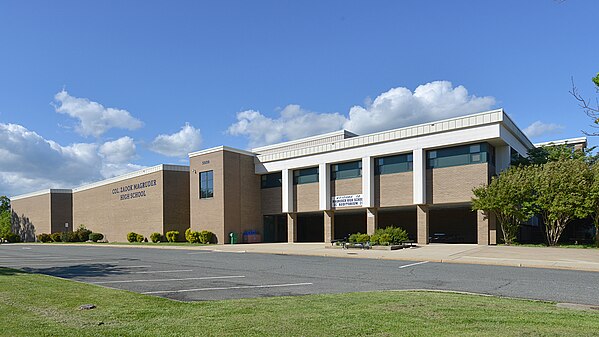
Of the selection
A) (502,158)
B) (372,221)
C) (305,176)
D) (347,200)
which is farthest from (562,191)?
(305,176)

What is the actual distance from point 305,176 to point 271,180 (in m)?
3.67

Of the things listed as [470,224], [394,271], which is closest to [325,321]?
[394,271]

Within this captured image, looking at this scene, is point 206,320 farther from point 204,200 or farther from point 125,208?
→ point 125,208

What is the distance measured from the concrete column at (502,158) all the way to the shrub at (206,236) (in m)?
22.1

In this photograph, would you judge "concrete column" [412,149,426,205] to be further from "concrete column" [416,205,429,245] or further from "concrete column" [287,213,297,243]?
"concrete column" [287,213,297,243]

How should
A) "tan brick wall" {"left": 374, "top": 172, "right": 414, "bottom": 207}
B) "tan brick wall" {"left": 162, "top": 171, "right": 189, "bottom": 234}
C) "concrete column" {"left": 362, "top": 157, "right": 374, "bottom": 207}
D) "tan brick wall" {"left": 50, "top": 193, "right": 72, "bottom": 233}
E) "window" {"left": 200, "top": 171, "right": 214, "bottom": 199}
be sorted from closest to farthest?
"tan brick wall" {"left": 374, "top": 172, "right": 414, "bottom": 207}, "concrete column" {"left": 362, "top": 157, "right": 374, "bottom": 207}, "window" {"left": 200, "top": 171, "right": 214, "bottom": 199}, "tan brick wall" {"left": 162, "top": 171, "right": 189, "bottom": 234}, "tan brick wall" {"left": 50, "top": 193, "right": 72, "bottom": 233}

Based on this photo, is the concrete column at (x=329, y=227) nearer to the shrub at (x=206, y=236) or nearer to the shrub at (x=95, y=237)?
the shrub at (x=206, y=236)

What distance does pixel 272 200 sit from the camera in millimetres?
40062

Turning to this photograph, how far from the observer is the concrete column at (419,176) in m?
30.5

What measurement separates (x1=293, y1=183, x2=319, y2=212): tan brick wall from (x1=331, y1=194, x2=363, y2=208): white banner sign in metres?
1.91

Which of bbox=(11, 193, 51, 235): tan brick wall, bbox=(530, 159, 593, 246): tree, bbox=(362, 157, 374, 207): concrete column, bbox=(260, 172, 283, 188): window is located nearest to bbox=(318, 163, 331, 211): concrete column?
bbox=(362, 157, 374, 207): concrete column

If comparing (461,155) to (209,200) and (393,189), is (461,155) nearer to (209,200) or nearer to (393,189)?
(393,189)

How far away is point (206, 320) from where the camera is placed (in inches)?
266

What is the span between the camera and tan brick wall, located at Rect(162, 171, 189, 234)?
41.8 metres
